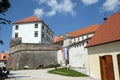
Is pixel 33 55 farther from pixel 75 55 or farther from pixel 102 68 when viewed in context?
pixel 102 68

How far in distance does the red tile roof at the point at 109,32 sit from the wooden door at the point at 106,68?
5.77ft

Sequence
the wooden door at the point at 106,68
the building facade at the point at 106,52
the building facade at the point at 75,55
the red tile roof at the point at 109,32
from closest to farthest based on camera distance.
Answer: the building facade at the point at 106,52 → the wooden door at the point at 106,68 → the red tile roof at the point at 109,32 → the building facade at the point at 75,55

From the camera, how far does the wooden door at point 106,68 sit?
1816 cm

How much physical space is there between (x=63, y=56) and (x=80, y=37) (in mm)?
23377

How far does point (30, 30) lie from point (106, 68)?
172ft

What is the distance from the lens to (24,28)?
227 ft

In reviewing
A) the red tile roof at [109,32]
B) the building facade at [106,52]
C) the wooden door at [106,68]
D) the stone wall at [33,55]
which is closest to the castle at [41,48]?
the stone wall at [33,55]

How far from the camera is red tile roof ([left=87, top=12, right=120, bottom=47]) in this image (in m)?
18.4

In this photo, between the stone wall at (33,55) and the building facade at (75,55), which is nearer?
the building facade at (75,55)

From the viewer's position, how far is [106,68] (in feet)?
62.0

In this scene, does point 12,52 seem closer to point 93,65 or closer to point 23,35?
point 23,35

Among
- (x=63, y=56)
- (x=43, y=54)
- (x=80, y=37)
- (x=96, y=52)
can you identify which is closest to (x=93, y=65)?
(x=96, y=52)

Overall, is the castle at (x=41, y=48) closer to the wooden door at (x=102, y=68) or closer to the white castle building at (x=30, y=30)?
the white castle building at (x=30, y=30)

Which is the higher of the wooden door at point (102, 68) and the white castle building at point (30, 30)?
the white castle building at point (30, 30)
